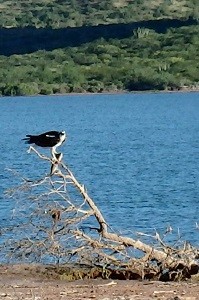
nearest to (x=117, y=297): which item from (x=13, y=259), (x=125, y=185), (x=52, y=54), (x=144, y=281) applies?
(x=144, y=281)

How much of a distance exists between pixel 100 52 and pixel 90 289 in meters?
104

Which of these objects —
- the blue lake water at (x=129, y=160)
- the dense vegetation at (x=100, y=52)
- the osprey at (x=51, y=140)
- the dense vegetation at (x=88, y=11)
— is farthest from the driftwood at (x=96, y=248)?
the dense vegetation at (x=88, y=11)

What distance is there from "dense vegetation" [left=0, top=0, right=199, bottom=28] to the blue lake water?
48.9m

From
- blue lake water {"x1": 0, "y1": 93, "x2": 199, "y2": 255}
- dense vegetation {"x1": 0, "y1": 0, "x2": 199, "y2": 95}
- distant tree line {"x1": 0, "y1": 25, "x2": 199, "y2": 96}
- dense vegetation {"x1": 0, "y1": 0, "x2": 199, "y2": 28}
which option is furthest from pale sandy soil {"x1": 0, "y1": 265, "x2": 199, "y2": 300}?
dense vegetation {"x1": 0, "y1": 0, "x2": 199, "y2": 28}

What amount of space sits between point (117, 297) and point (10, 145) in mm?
33834

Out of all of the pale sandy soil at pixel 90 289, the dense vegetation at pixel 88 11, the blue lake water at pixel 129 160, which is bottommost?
the dense vegetation at pixel 88 11

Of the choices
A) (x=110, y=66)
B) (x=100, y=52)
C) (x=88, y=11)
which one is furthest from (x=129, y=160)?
(x=88, y=11)

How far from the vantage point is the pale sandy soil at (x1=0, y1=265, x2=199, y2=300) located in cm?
1151

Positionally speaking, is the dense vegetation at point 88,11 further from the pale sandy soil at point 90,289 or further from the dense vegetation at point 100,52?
the pale sandy soil at point 90,289

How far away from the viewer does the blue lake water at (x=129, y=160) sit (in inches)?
883

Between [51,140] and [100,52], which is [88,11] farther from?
[51,140]

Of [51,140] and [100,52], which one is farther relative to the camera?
[100,52]

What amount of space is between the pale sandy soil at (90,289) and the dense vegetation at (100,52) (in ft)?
277

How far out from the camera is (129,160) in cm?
3838
